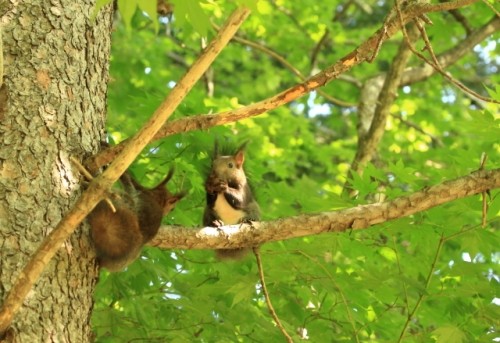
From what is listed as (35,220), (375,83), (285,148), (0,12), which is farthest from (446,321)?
(285,148)

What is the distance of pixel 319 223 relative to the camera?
300 cm

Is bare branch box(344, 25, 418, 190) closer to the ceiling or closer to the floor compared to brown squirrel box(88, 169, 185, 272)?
closer to the ceiling

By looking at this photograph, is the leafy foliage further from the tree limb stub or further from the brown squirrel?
the brown squirrel

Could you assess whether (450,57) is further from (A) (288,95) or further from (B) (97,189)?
(B) (97,189)

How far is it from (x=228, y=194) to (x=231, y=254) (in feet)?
1.63

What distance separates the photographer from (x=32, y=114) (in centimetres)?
260

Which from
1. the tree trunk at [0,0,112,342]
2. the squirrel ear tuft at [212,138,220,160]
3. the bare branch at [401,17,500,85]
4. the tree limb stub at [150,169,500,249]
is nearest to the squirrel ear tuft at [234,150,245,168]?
the squirrel ear tuft at [212,138,220,160]

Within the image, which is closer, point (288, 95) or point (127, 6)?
point (127, 6)

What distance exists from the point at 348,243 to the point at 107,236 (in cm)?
137

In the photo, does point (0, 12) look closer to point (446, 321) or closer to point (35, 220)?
point (35, 220)

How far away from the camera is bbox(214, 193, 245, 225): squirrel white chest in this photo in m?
4.57

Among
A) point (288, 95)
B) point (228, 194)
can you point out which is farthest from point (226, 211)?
point (288, 95)

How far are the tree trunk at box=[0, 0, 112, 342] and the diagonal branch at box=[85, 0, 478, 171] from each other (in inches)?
6.5

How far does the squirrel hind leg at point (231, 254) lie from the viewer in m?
4.16
